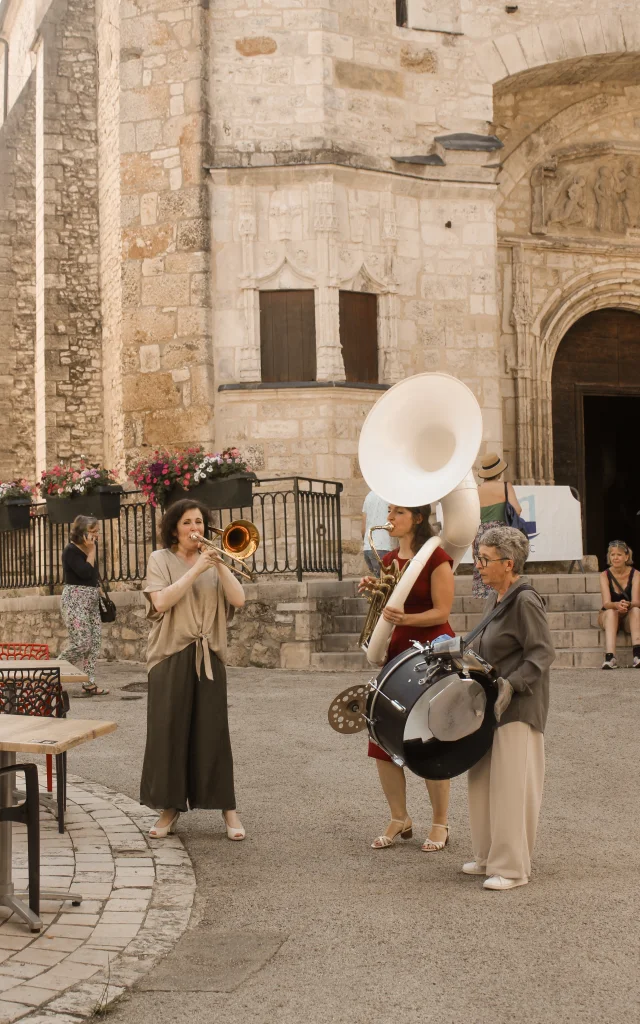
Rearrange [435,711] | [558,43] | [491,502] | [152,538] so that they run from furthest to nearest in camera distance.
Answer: [558,43]
[152,538]
[491,502]
[435,711]

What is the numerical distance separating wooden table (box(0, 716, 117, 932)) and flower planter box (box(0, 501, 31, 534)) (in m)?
11.1

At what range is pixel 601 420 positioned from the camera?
2067 centimetres

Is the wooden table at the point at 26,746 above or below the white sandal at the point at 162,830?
above

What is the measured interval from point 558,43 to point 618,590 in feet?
29.3

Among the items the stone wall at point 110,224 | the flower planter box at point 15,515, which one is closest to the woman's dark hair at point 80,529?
the flower planter box at point 15,515

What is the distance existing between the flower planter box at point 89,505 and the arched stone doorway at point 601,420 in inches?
296

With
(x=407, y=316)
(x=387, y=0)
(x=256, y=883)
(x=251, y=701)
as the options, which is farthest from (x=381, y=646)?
(x=387, y=0)

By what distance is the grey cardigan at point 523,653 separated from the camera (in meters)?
4.96

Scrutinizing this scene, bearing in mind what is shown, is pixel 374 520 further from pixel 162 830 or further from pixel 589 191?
pixel 589 191

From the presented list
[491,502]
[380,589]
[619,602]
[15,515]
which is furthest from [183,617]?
[15,515]

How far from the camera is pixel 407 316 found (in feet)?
54.6

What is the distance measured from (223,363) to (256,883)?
1157 cm

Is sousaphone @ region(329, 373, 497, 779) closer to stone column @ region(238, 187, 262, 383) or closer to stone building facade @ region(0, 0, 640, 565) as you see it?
stone building facade @ region(0, 0, 640, 565)

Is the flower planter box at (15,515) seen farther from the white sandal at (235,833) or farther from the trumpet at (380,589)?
the trumpet at (380,589)
